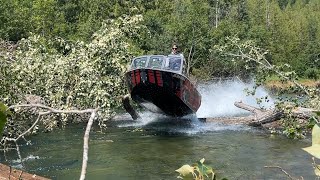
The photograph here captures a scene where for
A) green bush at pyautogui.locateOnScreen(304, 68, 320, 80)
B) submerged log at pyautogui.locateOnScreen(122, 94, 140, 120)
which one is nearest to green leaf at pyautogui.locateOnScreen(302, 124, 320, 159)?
submerged log at pyautogui.locateOnScreen(122, 94, 140, 120)

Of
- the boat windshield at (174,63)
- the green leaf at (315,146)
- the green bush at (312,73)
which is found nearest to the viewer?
the green leaf at (315,146)

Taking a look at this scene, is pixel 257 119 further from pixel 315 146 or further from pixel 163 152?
pixel 315 146

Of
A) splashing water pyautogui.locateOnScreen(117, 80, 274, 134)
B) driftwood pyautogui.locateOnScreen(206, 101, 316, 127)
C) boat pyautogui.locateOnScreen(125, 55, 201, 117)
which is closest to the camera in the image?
driftwood pyautogui.locateOnScreen(206, 101, 316, 127)

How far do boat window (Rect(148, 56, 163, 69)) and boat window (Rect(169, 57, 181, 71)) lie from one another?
1.27 feet

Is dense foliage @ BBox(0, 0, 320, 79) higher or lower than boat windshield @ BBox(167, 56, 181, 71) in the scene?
higher

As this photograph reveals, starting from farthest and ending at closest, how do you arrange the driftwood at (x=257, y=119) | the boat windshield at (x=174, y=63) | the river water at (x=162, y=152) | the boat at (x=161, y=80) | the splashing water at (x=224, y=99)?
1. the splashing water at (x=224, y=99)
2. the boat windshield at (x=174, y=63)
3. the boat at (x=161, y=80)
4. the driftwood at (x=257, y=119)
5. the river water at (x=162, y=152)

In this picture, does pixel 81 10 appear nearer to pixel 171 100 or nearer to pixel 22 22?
pixel 22 22

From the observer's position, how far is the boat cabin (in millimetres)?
18547

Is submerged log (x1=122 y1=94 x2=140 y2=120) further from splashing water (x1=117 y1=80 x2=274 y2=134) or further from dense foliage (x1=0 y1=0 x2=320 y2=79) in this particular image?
dense foliage (x1=0 y1=0 x2=320 y2=79)

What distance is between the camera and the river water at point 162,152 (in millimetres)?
12914

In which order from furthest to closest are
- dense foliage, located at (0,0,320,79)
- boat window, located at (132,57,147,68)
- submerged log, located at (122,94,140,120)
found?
dense foliage, located at (0,0,320,79)
submerged log, located at (122,94,140,120)
boat window, located at (132,57,147,68)

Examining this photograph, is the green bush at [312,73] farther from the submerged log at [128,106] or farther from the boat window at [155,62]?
the boat window at [155,62]

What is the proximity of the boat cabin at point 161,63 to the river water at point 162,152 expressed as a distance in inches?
102

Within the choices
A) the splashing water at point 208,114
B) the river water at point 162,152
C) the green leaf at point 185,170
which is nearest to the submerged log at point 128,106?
the splashing water at point 208,114
